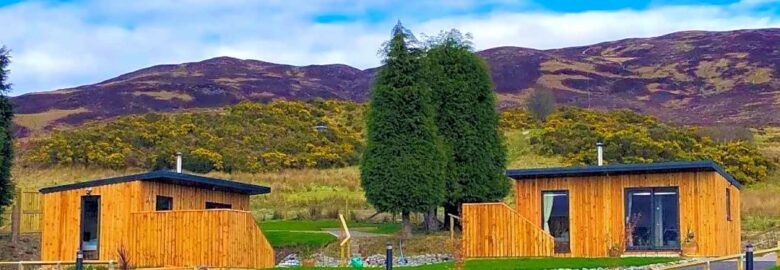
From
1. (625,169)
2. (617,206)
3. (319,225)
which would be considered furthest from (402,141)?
(625,169)

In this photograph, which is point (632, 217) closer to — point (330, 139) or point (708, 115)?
point (330, 139)

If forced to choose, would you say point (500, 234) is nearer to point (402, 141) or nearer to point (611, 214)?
point (611, 214)

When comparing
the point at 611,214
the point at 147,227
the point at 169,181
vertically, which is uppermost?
the point at 169,181

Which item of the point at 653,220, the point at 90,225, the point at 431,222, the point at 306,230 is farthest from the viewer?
the point at 306,230

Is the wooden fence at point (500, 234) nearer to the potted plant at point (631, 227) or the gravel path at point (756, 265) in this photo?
the potted plant at point (631, 227)

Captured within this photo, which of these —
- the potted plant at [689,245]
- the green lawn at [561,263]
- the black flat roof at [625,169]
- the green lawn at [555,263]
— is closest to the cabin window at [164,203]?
the green lawn at [555,263]

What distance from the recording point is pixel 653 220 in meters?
25.6

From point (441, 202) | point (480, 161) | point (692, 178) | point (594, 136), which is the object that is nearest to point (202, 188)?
point (441, 202)

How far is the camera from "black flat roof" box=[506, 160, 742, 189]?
24.8 meters

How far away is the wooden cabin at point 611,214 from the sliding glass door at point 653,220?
0.02 meters

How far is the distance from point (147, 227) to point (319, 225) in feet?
35.9

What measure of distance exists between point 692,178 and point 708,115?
6376cm

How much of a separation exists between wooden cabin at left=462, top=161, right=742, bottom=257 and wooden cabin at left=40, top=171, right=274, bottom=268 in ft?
18.5

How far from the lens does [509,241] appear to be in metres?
26.3
